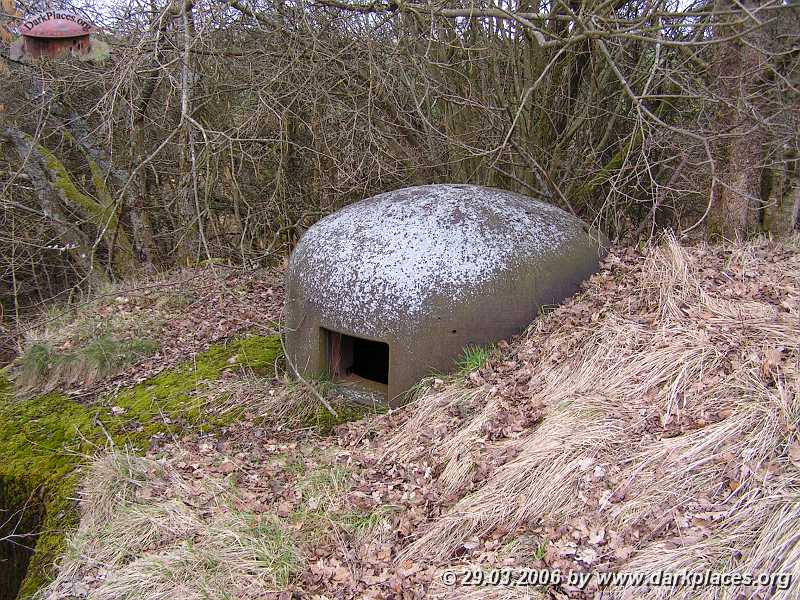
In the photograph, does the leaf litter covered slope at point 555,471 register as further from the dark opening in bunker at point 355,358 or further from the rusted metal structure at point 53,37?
the rusted metal structure at point 53,37

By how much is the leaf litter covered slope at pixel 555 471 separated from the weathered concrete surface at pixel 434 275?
25cm

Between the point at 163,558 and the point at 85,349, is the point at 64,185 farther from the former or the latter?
the point at 163,558

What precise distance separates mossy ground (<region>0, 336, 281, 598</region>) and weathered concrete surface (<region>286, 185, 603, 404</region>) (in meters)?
1.05

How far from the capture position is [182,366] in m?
5.61

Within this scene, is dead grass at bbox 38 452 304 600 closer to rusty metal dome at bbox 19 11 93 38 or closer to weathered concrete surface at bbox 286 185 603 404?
weathered concrete surface at bbox 286 185 603 404

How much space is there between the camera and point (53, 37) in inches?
132

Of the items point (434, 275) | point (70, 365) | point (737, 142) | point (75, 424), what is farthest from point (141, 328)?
point (737, 142)

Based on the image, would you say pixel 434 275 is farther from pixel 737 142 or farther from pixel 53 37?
pixel 737 142

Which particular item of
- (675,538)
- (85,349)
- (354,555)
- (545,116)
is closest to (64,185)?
(85,349)

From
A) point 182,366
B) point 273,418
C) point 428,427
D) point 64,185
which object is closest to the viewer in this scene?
point 428,427

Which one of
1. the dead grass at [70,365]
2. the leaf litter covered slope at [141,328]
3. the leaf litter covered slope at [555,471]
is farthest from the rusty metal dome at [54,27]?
the dead grass at [70,365]

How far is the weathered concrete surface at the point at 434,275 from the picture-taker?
13.9 ft

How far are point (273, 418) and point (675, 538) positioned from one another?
3.01 meters

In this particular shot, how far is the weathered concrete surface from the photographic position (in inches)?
167
